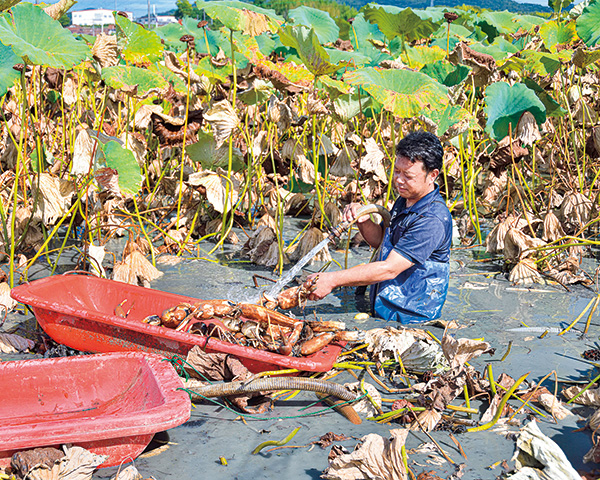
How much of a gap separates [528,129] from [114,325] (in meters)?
3.08

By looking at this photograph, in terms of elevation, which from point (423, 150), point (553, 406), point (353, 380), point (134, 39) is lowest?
point (353, 380)

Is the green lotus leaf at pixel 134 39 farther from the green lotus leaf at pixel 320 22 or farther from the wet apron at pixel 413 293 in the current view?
the green lotus leaf at pixel 320 22

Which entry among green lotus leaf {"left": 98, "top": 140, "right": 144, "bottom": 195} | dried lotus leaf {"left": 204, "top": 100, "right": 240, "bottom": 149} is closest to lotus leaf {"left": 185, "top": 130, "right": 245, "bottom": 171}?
dried lotus leaf {"left": 204, "top": 100, "right": 240, "bottom": 149}

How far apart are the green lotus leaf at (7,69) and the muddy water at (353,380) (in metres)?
1.28

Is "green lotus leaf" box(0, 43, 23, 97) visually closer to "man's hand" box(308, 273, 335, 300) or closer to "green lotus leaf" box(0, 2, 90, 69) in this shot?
"green lotus leaf" box(0, 2, 90, 69)

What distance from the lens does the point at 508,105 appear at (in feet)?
14.1

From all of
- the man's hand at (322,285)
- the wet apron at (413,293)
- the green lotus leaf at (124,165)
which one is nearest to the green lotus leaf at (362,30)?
the green lotus leaf at (124,165)

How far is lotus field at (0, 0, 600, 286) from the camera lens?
3.64m

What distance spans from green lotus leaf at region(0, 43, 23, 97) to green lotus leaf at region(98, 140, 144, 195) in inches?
23.5

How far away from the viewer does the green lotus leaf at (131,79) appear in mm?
3910

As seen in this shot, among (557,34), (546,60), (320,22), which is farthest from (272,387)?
(320,22)

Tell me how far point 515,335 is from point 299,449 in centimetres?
163

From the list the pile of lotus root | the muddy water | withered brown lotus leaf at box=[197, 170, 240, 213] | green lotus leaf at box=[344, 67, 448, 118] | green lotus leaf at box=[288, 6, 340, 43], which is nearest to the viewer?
the muddy water

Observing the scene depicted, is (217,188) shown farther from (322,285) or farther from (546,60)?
(546,60)
